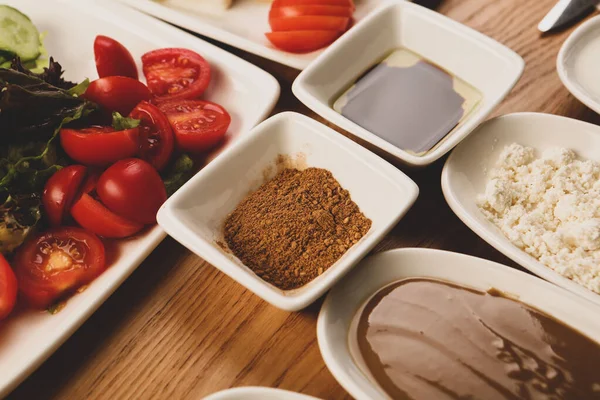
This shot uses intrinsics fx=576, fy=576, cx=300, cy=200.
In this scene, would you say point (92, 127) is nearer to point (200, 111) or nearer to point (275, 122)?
point (200, 111)

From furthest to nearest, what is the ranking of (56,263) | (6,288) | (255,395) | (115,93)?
(115,93) < (56,263) < (6,288) < (255,395)

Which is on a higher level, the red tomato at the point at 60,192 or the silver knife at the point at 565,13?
the silver knife at the point at 565,13

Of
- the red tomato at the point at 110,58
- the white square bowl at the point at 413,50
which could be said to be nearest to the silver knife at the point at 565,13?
the white square bowl at the point at 413,50

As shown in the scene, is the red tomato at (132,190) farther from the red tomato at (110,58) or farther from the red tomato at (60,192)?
the red tomato at (110,58)

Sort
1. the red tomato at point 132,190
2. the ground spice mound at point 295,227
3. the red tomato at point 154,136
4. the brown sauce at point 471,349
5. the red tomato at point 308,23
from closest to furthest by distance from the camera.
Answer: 1. the brown sauce at point 471,349
2. the ground spice mound at point 295,227
3. the red tomato at point 132,190
4. the red tomato at point 154,136
5. the red tomato at point 308,23

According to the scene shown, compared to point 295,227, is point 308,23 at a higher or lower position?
higher

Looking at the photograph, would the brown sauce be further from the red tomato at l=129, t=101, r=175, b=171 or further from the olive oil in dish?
the red tomato at l=129, t=101, r=175, b=171

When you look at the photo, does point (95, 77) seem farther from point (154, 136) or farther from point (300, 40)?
point (300, 40)

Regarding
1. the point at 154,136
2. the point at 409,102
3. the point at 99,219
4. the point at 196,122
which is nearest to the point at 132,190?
the point at 99,219
